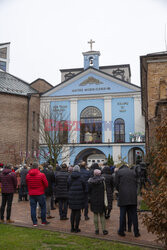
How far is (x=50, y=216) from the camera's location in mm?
9750

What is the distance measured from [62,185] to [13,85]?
26652 millimetres

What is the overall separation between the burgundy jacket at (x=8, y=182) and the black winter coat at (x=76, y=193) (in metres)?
2.02

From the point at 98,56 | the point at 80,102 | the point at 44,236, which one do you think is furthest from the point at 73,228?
the point at 98,56

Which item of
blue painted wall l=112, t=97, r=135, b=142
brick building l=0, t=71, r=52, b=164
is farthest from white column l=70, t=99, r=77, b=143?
blue painted wall l=112, t=97, r=135, b=142

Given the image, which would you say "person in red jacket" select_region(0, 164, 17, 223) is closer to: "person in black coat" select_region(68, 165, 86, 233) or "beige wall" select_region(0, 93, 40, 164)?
"person in black coat" select_region(68, 165, 86, 233)

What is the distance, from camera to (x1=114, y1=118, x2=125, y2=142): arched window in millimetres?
32219

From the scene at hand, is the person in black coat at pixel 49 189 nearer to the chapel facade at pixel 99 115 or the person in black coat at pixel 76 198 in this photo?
the person in black coat at pixel 76 198

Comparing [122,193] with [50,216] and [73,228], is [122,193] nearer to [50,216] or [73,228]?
[73,228]

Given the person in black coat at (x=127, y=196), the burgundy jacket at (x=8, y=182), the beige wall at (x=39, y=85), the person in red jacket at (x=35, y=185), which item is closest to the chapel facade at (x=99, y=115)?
the beige wall at (x=39, y=85)

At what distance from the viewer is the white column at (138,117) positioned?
3180 cm

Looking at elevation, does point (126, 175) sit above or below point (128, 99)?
below

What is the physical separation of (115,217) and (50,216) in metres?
2.21

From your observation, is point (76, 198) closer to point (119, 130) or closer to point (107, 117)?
point (119, 130)

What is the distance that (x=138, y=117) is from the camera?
3198 cm
